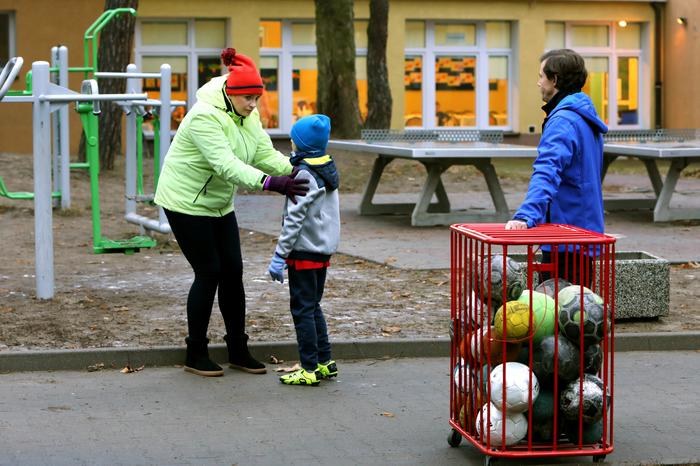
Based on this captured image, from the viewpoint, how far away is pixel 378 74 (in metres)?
27.2

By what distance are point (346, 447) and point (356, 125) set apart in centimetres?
1871

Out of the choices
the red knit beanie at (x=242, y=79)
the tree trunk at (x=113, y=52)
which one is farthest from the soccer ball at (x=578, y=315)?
the tree trunk at (x=113, y=52)

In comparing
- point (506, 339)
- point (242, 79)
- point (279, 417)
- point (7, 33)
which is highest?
point (7, 33)

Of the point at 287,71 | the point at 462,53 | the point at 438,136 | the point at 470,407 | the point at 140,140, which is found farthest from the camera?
the point at 462,53

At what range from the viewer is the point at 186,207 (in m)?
7.84

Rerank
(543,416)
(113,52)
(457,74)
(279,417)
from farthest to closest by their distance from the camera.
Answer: (457,74), (113,52), (279,417), (543,416)

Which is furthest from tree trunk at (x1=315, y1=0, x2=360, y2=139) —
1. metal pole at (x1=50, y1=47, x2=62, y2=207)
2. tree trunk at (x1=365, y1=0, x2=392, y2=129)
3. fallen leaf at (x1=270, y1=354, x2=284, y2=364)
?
fallen leaf at (x1=270, y1=354, x2=284, y2=364)

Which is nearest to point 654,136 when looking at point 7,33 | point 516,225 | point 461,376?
point 516,225

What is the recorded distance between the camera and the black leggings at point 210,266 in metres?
7.88

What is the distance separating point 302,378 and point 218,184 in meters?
1.19

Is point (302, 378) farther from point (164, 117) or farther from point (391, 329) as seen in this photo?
point (164, 117)

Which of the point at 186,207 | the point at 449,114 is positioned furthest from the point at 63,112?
the point at 449,114

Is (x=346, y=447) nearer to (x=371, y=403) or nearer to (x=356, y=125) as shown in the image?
(x=371, y=403)

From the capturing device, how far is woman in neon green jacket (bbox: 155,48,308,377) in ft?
25.1
